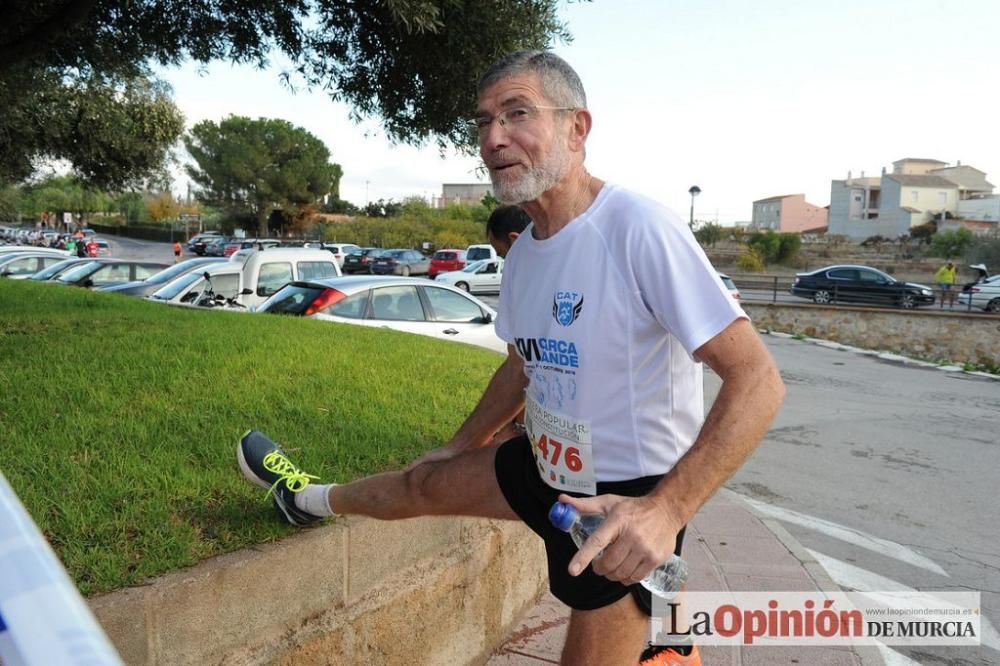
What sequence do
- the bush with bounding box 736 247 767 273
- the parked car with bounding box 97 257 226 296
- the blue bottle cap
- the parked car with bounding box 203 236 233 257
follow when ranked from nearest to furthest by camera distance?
1. the blue bottle cap
2. the parked car with bounding box 97 257 226 296
3. the bush with bounding box 736 247 767 273
4. the parked car with bounding box 203 236 233 257

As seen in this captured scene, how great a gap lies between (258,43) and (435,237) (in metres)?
56.8

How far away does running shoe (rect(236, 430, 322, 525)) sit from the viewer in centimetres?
292

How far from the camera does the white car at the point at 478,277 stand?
3136 cm

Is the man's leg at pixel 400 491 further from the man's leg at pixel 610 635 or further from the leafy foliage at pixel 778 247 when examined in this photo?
the leafy foliage at pixel 778 247

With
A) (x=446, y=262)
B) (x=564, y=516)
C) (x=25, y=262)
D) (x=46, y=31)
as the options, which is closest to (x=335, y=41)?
(x=46, y=31)

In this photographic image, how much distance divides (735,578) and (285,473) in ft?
8.00

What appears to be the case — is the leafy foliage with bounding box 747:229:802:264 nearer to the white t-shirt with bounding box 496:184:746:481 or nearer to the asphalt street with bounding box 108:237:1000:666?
the asphalt street with bounding box 108:237:1000:666

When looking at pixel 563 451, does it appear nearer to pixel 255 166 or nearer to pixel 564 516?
pixel 564 516

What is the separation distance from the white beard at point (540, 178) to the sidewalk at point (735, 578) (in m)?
2.01

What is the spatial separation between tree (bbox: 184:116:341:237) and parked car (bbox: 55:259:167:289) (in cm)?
5763

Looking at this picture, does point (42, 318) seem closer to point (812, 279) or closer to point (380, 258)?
point (812, 279)

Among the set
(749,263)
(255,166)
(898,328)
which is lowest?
(898,328)

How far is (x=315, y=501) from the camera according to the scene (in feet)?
9.46

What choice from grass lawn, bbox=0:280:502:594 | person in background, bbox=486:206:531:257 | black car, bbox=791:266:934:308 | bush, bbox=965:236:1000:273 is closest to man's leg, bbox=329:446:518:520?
grass lawn, bbox=0:280:502:594
